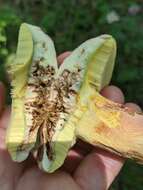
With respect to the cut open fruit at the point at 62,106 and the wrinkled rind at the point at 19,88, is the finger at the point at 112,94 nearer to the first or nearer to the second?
the cut open fruit at the point at 62,106

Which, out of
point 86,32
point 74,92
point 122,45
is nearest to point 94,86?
point 74,92

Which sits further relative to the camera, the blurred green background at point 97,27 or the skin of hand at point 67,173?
the blurred green background at point 97,27

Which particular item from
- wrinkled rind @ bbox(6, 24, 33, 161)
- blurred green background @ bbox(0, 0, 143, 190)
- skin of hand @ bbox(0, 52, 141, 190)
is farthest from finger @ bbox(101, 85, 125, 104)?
blurred green background @ bbox(0, 0, 143, 190)

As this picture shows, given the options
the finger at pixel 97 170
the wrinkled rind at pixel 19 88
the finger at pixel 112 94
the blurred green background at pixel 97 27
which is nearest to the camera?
the wrinkled rind at pixel 19 88

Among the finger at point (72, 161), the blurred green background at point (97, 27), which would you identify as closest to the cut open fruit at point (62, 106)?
the finger at point (72, 161)

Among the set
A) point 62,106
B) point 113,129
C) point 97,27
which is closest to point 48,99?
point 62,106
